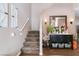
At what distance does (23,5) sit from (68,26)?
570mm

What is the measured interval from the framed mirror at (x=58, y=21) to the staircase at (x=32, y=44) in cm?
22

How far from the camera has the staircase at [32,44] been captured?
1.72 meters

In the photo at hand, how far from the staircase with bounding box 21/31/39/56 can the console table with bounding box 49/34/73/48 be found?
0.17 m

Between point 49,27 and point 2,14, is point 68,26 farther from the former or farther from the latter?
point 2,14

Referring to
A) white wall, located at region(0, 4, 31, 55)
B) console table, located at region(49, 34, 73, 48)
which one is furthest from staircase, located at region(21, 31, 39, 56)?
console table, located at region(49, 34, 73, 48)

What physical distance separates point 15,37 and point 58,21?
534 mm

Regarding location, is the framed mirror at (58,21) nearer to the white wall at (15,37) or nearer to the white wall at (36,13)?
the white wall at (36,13)

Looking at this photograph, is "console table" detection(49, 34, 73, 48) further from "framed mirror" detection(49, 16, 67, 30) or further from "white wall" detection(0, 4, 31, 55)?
"white wall" detection(0, 4, 31, 55)

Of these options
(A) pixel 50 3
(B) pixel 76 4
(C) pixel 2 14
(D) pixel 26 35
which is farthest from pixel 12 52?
(B) pixel 76 4

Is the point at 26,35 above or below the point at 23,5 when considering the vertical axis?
below

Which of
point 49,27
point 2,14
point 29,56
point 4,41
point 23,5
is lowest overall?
point 29,56

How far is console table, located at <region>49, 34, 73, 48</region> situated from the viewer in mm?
1752

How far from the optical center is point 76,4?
5.57 ft

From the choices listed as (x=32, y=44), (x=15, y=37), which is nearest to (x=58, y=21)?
(x=32, y=44)
